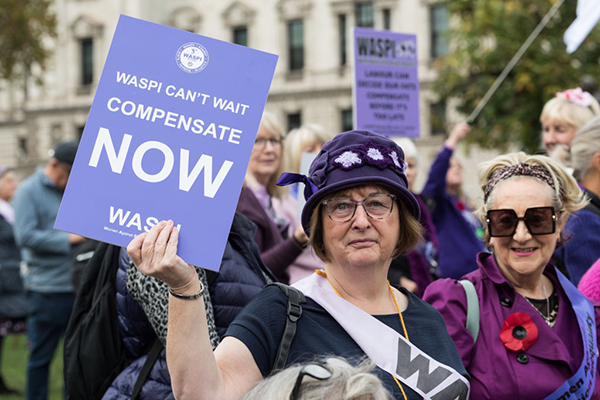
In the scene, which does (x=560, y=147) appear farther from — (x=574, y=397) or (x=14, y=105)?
(x=14, y=105)

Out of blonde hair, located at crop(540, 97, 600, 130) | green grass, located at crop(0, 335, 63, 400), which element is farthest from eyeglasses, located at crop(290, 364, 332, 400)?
green grass, located at crop(0, 335, 63, 400)

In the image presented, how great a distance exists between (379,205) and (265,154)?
230 centimetres

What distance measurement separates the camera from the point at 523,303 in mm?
2877

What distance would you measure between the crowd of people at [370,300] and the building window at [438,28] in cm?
3088

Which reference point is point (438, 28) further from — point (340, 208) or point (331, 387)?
point (331, 387)

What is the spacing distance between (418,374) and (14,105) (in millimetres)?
44515

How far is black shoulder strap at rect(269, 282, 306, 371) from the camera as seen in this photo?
2098 mm

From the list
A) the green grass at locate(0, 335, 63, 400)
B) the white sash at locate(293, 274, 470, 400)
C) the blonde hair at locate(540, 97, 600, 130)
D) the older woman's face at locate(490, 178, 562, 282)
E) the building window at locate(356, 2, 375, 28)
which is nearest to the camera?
the white sash at locate(293, 274, 470, 400)

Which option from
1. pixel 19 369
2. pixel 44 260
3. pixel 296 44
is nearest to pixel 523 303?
pixel 44 260

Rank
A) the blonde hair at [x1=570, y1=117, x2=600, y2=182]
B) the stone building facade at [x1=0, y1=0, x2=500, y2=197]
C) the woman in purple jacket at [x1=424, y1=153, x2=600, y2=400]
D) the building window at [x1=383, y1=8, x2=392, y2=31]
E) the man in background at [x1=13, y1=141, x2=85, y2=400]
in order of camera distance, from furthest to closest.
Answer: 1. the building window at [x1=383, y1=8, x2=392, y2=31]
2. the stone building facade at [x1=0, y1=0, x2=500, y2=197]
3. the man in background at [x1=13, y1=141, x2=85, y2=400]
4. the blonde hair at [x1=570, y1=117, x2=600, y2=182]
5. the woman in purple jacket at [x1=424, y1=153, x2=600, y2=400]

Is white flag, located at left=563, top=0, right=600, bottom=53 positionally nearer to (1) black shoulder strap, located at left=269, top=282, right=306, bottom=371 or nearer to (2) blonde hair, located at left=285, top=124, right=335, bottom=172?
(2) blonde hair, located at left=285, top=124, right=335, bottom=172

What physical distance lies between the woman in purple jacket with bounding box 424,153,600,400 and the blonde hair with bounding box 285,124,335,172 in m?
1.91

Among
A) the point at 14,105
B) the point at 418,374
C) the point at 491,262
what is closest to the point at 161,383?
the point at 418,374

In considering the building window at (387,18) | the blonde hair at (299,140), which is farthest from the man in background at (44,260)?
the building window at (387,18)
